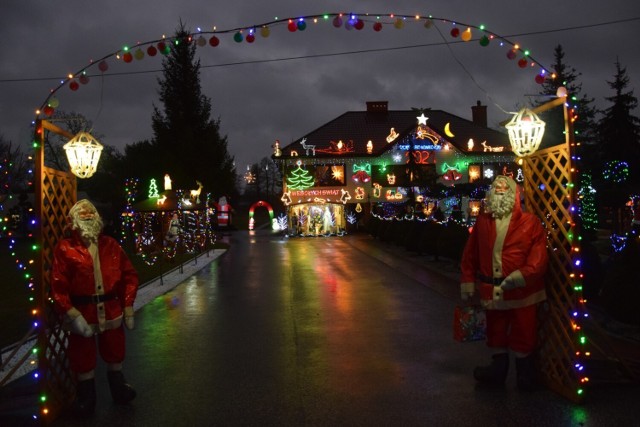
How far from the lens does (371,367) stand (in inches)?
258

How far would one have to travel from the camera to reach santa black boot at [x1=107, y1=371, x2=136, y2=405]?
17.7 feet

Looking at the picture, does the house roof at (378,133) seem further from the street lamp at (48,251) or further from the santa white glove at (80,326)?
the santa white glove at (80,326)

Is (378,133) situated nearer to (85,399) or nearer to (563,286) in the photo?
(563,286)

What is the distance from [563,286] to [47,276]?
4.76 meters

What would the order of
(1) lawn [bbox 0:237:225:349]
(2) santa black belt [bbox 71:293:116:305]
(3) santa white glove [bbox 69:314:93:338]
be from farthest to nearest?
(1) lawn [bbox 0:237:225:349], (2) santa black belt [bbox 71:293:116:305], (3) santa white glove [bbox 69:314:93:338]

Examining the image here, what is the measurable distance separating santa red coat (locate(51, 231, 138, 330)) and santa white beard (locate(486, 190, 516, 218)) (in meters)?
3.48

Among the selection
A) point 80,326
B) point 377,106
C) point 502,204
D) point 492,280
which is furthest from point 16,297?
point 377,106

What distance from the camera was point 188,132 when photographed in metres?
48.7

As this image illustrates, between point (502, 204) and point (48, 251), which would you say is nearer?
point (48, 251)

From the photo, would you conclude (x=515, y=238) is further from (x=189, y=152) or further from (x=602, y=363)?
(x=189, y=152)

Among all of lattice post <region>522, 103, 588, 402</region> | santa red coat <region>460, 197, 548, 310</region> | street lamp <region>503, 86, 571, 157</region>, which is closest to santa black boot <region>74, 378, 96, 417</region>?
santa red coat <region>460, 197, 548, 310</region>

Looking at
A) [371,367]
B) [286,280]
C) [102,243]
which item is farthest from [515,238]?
[286,280]

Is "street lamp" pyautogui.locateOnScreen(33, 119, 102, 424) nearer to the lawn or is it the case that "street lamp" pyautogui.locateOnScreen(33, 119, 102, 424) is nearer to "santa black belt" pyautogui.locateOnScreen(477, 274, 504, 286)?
the lawn

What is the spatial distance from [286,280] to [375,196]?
28.2 meters
